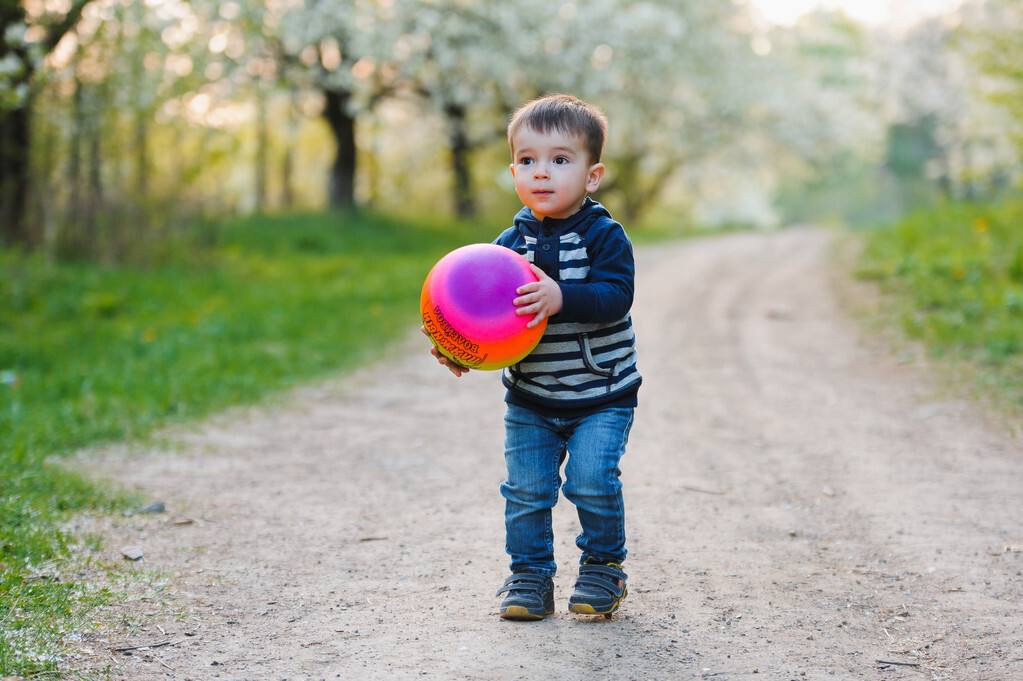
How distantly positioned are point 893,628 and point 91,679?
259 centimetres

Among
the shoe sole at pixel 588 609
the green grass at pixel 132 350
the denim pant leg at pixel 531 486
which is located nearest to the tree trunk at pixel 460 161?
the green grass at pixel 132 350

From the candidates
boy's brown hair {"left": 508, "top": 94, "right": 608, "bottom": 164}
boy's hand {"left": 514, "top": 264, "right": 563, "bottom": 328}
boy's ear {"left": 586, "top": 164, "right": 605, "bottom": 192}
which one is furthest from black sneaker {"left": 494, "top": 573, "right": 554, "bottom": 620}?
boy's brown hair {"left": 508, "top": 94, "right": 608, "bottom": 164}

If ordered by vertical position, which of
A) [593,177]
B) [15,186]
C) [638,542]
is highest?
[15,186]

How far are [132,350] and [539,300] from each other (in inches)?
252

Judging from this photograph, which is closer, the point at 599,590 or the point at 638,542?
the point at 599,590

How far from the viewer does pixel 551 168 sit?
320 cm

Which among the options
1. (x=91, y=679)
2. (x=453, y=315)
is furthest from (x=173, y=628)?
(x=453, y=315)

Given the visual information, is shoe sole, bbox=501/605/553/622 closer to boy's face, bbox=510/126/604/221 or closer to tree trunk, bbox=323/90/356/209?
boy's face, bbox=510/126/604/221

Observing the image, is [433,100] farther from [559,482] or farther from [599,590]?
[599,590]

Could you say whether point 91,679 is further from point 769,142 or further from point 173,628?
point 769,142

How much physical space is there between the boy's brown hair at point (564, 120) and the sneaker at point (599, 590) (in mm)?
1435

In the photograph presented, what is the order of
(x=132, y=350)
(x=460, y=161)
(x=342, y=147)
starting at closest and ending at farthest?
(x=132, y=350) < (x=342, y=147) < (x=460, y=161)

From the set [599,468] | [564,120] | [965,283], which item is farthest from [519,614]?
[965,283]

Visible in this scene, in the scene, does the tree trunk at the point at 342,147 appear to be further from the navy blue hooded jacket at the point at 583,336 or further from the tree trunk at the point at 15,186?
the navy blue hooded jacket at the point at 583,336
